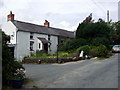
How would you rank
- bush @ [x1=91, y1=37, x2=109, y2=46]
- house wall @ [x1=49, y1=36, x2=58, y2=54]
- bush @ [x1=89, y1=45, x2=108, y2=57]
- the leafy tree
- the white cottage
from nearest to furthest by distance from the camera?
1. bush @ [x1=89, y1=45, x2=108, y2=57]
2. the white cottage
3. bush @ [x1=91, y1=37, x2=109, y2=46]
4. house wall @ [x1=49, y1=36, x2=58, y2=54]
5. the leafy tree

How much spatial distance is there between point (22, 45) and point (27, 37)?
180 centimetres

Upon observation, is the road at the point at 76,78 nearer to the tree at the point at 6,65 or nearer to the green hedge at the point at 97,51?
the tree at the point at 6,65

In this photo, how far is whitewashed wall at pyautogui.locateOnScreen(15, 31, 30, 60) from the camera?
2998 cm

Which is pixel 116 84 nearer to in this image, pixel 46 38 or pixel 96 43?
pixel 96 43

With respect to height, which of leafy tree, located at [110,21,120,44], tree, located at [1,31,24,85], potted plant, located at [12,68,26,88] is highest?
leafy tree, located at [110,21,120,44]

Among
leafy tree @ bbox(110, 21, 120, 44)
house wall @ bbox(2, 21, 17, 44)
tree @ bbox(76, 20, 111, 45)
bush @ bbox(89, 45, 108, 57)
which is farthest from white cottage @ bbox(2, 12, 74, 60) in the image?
leafy tree @ bbox(110, 21, 120, 44)

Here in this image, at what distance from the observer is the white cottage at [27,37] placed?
30.1m

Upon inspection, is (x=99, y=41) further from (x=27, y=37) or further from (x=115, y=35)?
(x=115, y=35)

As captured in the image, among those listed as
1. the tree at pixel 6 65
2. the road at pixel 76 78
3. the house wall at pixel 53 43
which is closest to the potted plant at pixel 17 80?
the tree at pixel 6 65

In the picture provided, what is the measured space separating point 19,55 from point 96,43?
12.7m

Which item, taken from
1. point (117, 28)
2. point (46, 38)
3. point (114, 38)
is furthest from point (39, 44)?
point (117, 28)

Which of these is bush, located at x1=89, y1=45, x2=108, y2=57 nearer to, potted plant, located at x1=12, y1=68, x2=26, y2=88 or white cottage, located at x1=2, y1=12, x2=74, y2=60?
white cottage, located at x1=2, y1=12, x2=74, y2=60

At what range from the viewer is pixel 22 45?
101ft

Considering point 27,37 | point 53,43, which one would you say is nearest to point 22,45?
point 27,37
